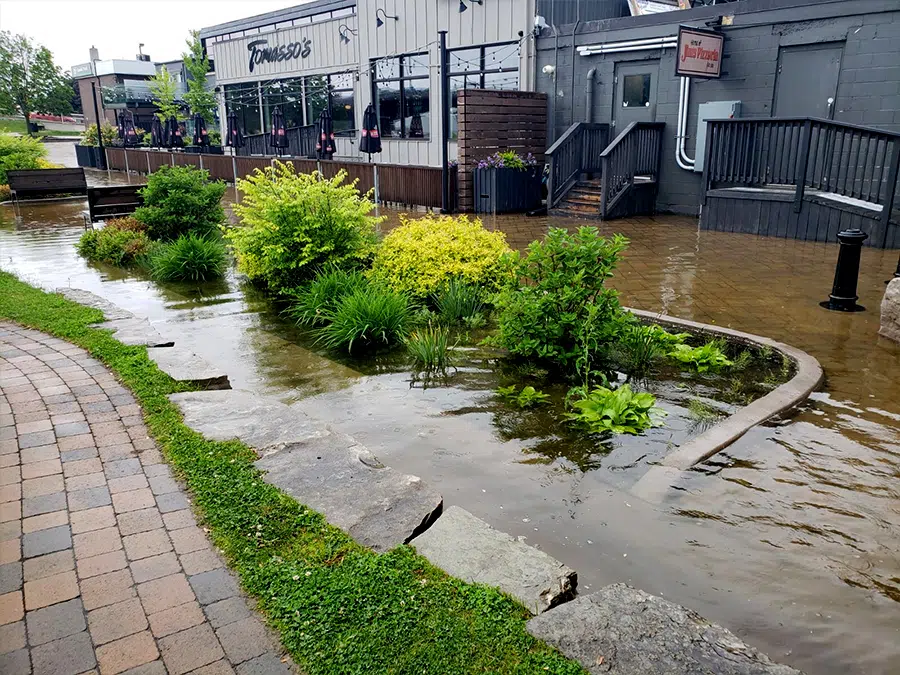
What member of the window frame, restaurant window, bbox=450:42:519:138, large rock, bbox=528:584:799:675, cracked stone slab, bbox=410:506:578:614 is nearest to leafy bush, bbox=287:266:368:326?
cracked stone slab, bbox=410:506:578:614

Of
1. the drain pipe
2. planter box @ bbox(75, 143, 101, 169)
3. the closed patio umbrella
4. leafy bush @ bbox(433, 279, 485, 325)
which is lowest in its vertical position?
leafy bush @ bbox(433, 279, 485, 325)

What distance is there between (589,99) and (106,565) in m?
14.3

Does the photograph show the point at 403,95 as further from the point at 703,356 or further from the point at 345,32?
the point at 703,356

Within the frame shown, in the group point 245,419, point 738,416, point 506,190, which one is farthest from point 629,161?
point 245,419

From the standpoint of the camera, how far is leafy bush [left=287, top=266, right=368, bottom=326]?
7320 millimetres

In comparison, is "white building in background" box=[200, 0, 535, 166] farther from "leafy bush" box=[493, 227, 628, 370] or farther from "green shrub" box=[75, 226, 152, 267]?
"leafy bush" box=[493, 227, 628, 370]

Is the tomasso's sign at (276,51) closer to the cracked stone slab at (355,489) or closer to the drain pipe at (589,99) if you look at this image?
the drain pipe at (589,99)

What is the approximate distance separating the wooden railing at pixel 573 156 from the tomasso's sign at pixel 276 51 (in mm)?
11913

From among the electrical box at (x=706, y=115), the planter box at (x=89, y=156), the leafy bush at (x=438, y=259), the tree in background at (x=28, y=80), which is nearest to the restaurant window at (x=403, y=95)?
the electrical box at (x=706, y=115)

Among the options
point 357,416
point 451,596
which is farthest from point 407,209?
point 451,596

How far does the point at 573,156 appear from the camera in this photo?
1501 cm

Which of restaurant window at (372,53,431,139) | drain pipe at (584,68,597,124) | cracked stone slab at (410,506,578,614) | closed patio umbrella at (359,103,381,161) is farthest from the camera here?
restaurant window at (372,53,431,139)

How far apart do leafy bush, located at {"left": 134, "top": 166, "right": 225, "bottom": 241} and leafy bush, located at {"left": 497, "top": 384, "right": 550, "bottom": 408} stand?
7554mm

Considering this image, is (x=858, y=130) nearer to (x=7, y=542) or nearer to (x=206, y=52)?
(x=7, y=542)
